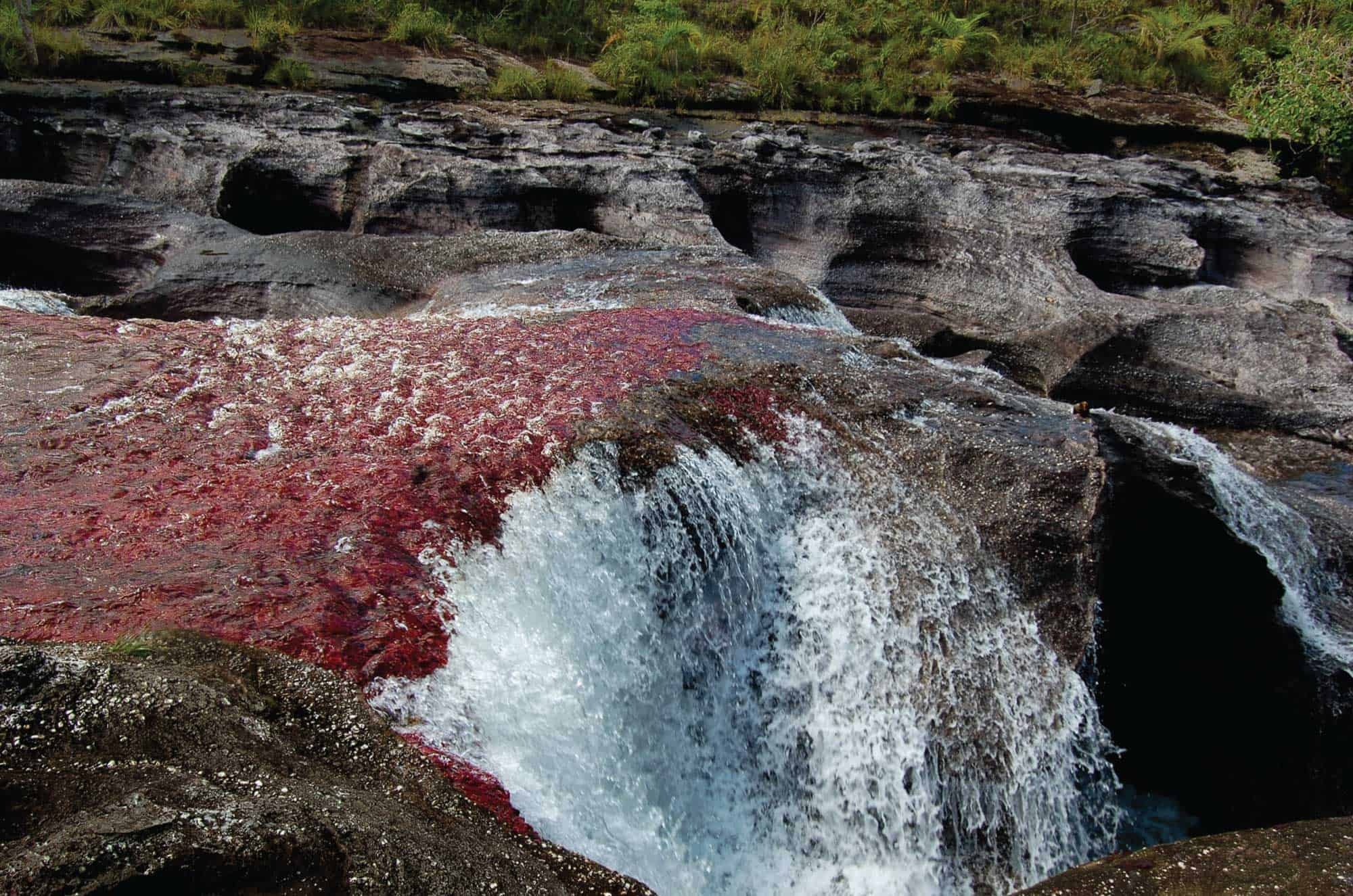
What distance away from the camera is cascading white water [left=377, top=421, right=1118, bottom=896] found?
519 centimetres

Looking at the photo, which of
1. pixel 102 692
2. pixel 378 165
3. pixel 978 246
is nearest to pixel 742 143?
pixel 978 246

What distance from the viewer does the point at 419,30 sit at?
19906 millimetres

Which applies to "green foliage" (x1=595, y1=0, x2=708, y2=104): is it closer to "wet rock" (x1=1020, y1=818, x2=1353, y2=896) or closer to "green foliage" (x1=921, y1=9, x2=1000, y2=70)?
"green foliage" (x1=921, y1=9, x2=1000, y2=70)

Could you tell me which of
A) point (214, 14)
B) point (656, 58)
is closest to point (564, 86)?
point (656, 58)

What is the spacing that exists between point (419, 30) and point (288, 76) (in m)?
4.31

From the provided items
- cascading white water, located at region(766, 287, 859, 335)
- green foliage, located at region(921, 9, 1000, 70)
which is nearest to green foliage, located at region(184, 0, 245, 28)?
cascading white water, located at region(766, 287, 859, 335)

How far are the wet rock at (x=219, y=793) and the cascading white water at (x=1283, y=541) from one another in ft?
21.6

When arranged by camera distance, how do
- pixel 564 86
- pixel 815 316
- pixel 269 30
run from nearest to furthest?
pixel 815 316, pixel 269 30, pixel 564 86

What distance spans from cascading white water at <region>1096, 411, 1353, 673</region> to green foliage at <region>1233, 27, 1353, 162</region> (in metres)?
13.0

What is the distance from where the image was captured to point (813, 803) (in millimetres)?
5969

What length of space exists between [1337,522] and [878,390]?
5146 millimetres

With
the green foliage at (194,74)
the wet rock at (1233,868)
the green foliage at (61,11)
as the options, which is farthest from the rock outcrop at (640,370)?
the green foliage at (61,11)

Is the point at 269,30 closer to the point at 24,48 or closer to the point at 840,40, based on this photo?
the point at 24,48

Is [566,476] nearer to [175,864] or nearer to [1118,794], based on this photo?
[175,864]
